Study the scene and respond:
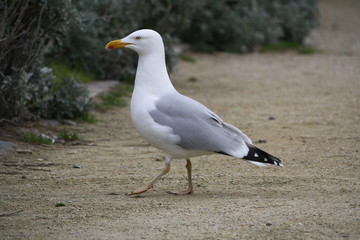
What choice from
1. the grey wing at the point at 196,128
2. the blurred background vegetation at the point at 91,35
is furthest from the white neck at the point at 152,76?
the blurred background vegetation at the point at 91,35

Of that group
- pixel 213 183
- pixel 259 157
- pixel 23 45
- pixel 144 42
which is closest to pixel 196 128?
pixel 259 157

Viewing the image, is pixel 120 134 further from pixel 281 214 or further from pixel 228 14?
pixel 228 14

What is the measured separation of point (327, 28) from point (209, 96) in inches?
346

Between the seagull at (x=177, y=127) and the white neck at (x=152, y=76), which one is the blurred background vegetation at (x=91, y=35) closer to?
the white neck at (x=152, y=76)

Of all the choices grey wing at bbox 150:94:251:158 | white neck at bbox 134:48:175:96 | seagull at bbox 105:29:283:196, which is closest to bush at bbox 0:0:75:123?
white neck at bbox 134:48:175:96

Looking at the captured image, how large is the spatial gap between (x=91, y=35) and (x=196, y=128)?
575cm

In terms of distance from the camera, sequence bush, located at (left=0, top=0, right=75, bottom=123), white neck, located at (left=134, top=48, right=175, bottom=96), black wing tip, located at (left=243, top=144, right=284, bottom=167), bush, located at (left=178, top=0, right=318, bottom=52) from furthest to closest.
→ 1. bush, located at (left=178, top=0, right=318, bottom=52)
2. bush, located at (left=0, top=0, right=75, bottom=123)
3. white neck, located at (left=134, top=48, right=175, bottom=96)
4. black wing tip, located at (left=243, top=144, right=284, bottom=167)

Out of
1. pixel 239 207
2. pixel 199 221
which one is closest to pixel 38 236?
pixel 199 221

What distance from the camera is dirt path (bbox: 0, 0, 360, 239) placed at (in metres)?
4.06

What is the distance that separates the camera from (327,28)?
17.5 metres

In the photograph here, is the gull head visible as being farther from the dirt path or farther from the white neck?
the dirt path

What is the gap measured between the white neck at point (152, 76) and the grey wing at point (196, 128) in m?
0.13

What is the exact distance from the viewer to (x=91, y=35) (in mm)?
10180

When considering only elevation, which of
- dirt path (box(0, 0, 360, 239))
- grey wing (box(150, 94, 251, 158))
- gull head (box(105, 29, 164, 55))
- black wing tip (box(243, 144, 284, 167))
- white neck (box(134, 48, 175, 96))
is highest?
gull head (box(105, 29, 164, 55))
